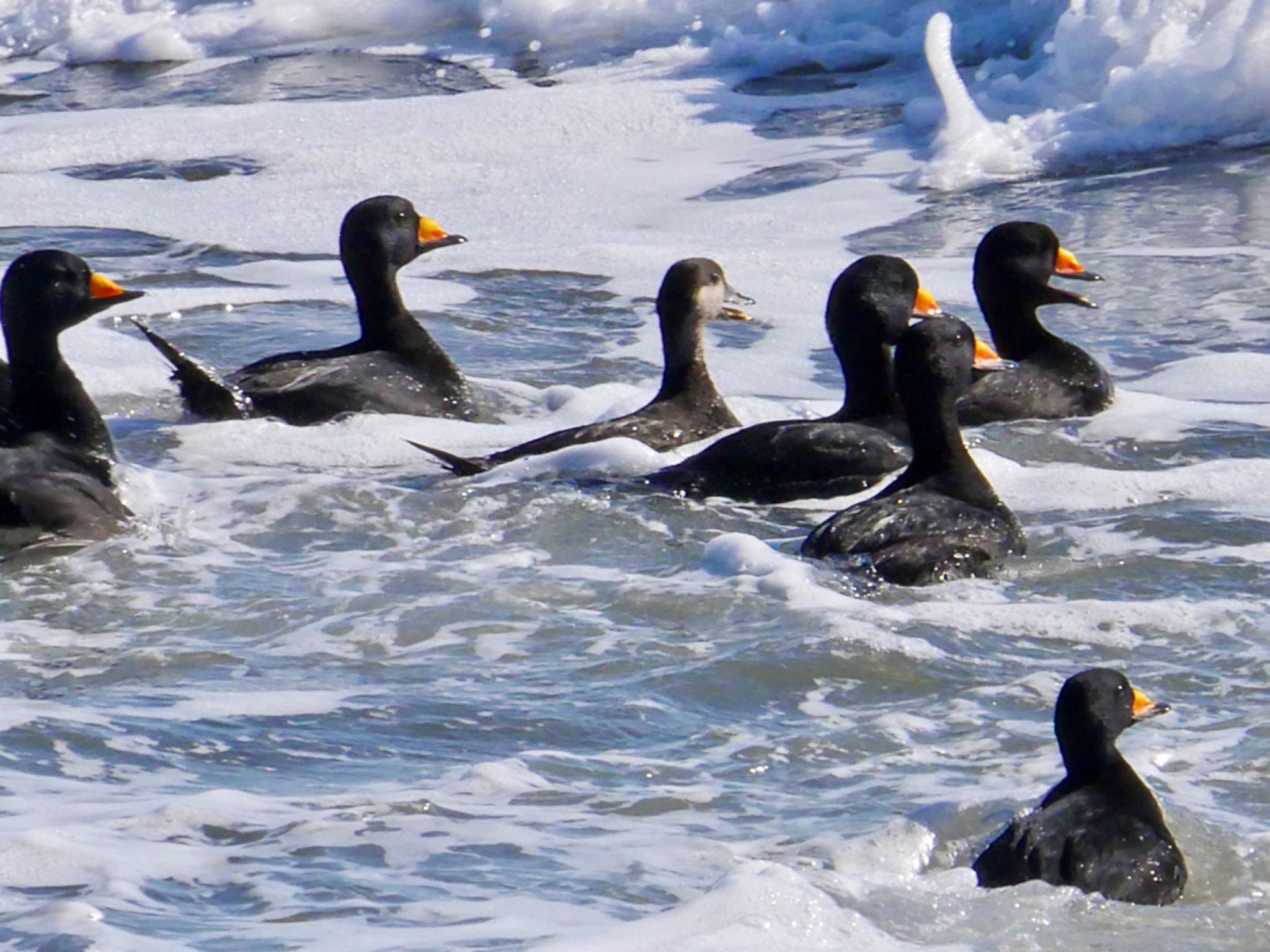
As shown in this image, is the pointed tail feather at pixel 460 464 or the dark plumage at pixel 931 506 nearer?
the dark plumage at pixel 931 506

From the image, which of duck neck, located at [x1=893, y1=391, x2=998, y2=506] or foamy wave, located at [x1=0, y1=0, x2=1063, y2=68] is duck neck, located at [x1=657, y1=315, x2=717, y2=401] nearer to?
duck neck, located at [x1=893, y1=391, x2=998, y2=506]

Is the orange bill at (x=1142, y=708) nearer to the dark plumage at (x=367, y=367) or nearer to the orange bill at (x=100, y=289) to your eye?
the orange bill at (x=100, y=289)

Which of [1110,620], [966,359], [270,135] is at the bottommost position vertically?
[1110,620]

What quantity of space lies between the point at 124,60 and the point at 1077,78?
8228 millimetres

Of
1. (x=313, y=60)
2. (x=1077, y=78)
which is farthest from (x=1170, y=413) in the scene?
(x=313, y=60)

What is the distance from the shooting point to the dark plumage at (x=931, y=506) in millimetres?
6465

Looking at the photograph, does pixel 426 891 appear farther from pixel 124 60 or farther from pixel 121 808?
pixel 124 60

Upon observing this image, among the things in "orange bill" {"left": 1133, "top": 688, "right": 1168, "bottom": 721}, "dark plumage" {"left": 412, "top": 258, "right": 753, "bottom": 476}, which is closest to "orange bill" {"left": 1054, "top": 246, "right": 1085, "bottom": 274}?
"dark plumage" {"left": 412, "top": 258, "right": 753, "bottom": 476}

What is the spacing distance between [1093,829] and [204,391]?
16.0 ft

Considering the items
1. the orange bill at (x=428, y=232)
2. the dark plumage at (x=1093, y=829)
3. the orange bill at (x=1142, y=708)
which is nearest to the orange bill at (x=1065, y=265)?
the orange bill at (x=428, y=232)

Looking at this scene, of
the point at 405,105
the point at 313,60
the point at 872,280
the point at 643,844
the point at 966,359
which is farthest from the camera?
the point at 313,60

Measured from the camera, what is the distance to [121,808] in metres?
4.61

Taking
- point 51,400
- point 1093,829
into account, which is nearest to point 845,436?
point 51,400

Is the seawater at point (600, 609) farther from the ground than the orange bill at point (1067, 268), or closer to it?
closer to it
